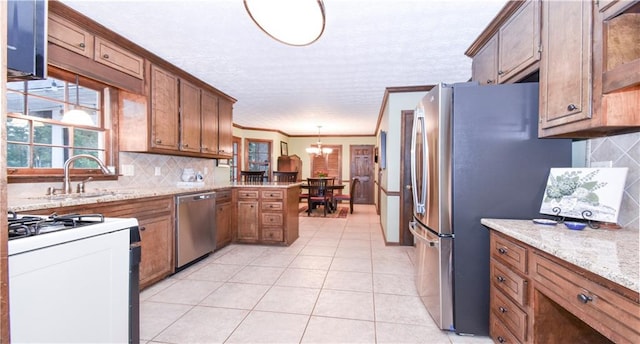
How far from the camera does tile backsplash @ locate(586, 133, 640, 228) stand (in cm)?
142

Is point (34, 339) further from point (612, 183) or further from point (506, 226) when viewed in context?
point (612, 183)

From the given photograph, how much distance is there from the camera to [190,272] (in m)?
2.93

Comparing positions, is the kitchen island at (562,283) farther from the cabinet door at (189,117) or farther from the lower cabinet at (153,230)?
the cabinet door at (189,117)

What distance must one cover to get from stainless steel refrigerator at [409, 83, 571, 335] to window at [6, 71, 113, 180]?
3112 millimetres

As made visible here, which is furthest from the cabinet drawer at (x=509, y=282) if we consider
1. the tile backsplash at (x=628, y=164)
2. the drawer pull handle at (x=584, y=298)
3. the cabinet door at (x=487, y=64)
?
the cabinet door at (x=487, y=64)

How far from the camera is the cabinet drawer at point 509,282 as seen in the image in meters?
1.40

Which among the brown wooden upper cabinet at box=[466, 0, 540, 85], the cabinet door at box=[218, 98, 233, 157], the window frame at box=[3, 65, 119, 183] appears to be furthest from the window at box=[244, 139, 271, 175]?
the brown wooden upper cabinet at box=[466, 0, 540, 85]

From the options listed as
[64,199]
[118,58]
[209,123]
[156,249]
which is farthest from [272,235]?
[118,58]

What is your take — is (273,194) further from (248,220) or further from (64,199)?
(64,199)

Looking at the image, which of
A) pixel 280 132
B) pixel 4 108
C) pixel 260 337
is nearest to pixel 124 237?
pixel 4 108

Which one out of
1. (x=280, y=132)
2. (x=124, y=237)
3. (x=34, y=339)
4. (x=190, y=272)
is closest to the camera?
(x=34, y=339)

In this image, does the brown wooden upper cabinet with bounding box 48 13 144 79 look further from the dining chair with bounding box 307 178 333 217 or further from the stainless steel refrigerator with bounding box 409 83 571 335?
the dining chair with bounding box 307 178 333 217

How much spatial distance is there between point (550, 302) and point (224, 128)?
4234 millimetres

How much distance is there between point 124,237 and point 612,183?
240 cm
